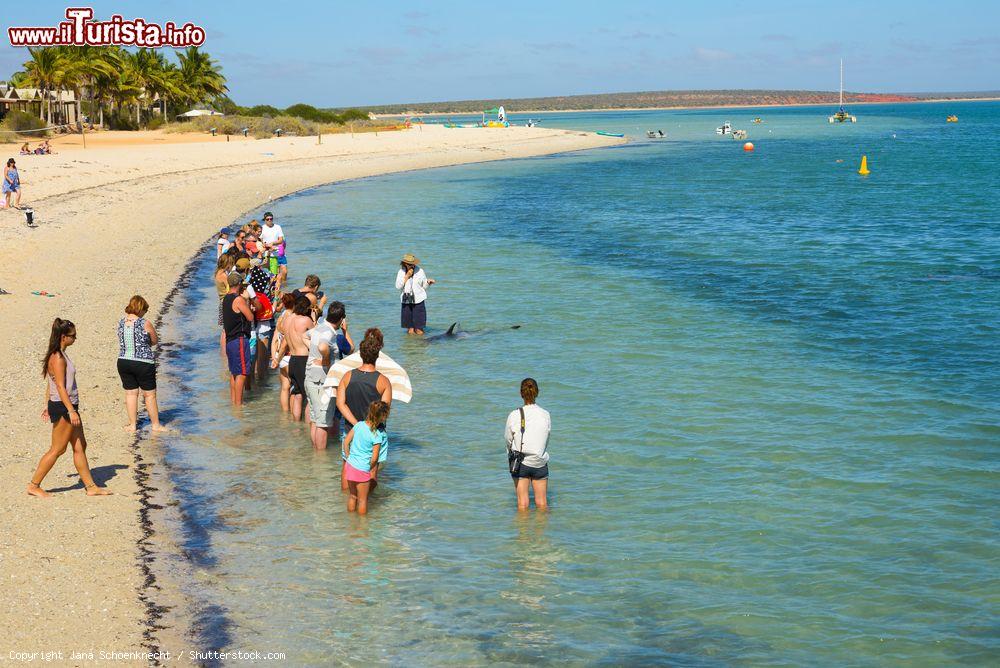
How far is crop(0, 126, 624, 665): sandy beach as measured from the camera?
7.97 meters

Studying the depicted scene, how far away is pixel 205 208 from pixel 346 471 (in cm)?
3154

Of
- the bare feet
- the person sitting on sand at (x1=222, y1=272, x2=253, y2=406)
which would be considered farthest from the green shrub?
the bare feet

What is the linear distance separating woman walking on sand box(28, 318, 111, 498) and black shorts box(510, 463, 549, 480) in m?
4.48

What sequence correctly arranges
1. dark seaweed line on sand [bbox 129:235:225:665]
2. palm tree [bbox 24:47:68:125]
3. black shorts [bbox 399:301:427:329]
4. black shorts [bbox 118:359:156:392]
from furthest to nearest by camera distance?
1. palm tree [bbox 24:47:68:125]
2. black shorts [bbox 399:301:427:329]
3. black shorts [bbox 118:359:156:392]
4. dark seaweed line on sand [bbox 129:235:225:665]

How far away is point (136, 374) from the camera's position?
11859 millimetres

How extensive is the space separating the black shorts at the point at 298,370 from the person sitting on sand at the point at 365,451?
2487mm

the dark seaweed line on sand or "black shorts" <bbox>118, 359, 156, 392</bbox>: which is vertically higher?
"black shorts" <bbox>118, 359, 156, 392</bbox>

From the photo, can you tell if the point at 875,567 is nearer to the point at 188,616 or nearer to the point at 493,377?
the point at 188,616

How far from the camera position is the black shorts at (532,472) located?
32.6 ft

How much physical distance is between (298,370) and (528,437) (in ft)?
13.5

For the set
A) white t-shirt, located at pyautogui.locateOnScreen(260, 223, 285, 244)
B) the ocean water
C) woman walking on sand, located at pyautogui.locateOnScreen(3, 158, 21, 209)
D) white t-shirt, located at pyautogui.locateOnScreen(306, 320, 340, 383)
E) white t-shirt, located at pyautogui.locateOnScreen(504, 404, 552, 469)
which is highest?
woman walking on sand, located at pyautogui.locateOnScreen(3, 158, 21, 209)

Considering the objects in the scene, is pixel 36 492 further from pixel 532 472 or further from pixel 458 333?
pixel 458 333

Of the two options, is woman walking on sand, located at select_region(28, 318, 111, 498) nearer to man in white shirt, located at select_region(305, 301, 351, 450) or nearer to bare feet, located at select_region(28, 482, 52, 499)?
bare feet, located at select_region(28, 482, 52, 499)

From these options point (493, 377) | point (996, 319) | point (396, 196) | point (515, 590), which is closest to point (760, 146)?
point (396, 196)
